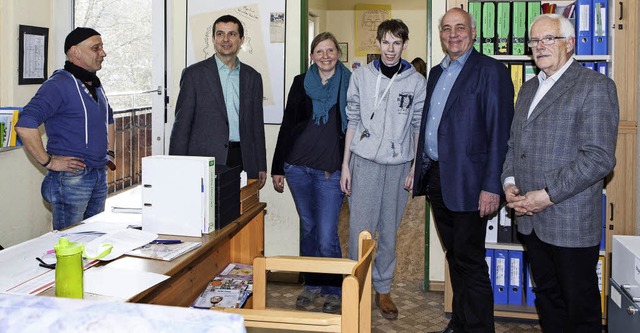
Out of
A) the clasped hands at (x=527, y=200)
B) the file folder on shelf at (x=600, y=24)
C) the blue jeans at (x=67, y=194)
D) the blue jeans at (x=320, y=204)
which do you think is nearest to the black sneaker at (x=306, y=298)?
the blue jeans at (x=320, y=204)

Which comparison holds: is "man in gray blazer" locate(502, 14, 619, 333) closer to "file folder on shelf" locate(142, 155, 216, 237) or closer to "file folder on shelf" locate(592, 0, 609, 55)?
"file folder on shelf" locate(592, 0, 609, 55)

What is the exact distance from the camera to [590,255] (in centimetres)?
245

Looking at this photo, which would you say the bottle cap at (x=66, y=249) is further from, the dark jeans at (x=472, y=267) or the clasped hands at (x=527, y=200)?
the dark jeans at (x=472, y=267)

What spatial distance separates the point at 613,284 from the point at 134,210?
1.89m

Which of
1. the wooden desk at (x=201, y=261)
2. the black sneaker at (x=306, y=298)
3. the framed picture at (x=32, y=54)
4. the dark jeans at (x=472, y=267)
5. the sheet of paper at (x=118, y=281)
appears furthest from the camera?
the framed picture at (x=32, y=54)

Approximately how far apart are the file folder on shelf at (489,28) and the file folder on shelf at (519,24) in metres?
0.10

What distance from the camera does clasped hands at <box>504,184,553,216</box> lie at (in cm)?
247

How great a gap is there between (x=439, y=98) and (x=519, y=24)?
788 millimetres

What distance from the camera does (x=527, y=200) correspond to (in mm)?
2533

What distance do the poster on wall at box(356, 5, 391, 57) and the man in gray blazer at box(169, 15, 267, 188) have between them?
5485 millimetres

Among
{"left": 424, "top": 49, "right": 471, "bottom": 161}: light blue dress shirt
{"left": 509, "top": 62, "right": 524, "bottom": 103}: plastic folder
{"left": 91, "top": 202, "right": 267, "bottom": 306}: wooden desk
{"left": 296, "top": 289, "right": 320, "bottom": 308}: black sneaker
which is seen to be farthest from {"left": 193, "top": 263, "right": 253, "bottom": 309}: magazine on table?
{"left": 509, "top": 62, "right": 524, "bottom": 103}: plastic folder

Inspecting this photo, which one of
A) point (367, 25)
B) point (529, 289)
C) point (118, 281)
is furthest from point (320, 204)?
point (367, 25)

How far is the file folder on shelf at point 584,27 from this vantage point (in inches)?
130

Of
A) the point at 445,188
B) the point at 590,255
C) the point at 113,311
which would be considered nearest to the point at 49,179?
the point at 445,188
